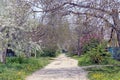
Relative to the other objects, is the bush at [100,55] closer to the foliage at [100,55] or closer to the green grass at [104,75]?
the foliage at [100,55]

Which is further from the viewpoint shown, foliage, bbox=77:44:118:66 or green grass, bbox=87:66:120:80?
foliage, bbox=77:44:118:66

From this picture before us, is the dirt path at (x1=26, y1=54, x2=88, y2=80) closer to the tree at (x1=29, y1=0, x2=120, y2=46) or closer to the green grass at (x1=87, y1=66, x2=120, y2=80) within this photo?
the green grass at (x1=87, y1=66, x2=120, y2=80)

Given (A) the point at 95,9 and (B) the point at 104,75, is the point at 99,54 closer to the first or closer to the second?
(A) the point at 95,9

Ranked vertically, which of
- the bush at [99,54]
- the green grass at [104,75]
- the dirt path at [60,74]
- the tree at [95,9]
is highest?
the tree at [95,9]

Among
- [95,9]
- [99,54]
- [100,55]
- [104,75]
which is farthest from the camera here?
[100,55]

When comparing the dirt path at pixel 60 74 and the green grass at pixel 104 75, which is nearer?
the green grass at pixel 104 75

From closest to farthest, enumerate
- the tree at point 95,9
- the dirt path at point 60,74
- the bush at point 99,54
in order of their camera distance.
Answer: the dirt path at point 60,74, the tree at point 95,9, the bush at point 99,54

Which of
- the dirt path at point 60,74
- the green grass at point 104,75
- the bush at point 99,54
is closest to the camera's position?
the green grass at point 104,75

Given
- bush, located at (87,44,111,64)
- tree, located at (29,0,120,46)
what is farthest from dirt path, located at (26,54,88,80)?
bush, located at (87,44,111,64)

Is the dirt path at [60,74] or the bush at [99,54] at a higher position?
the bush at [99,54]

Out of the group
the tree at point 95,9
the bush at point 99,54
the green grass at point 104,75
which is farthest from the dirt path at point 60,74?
the bush at point 99,54

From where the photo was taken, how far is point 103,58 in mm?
31812

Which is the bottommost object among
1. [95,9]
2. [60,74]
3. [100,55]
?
[60,74]

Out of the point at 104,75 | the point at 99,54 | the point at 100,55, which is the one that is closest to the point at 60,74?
the point at 104,75
